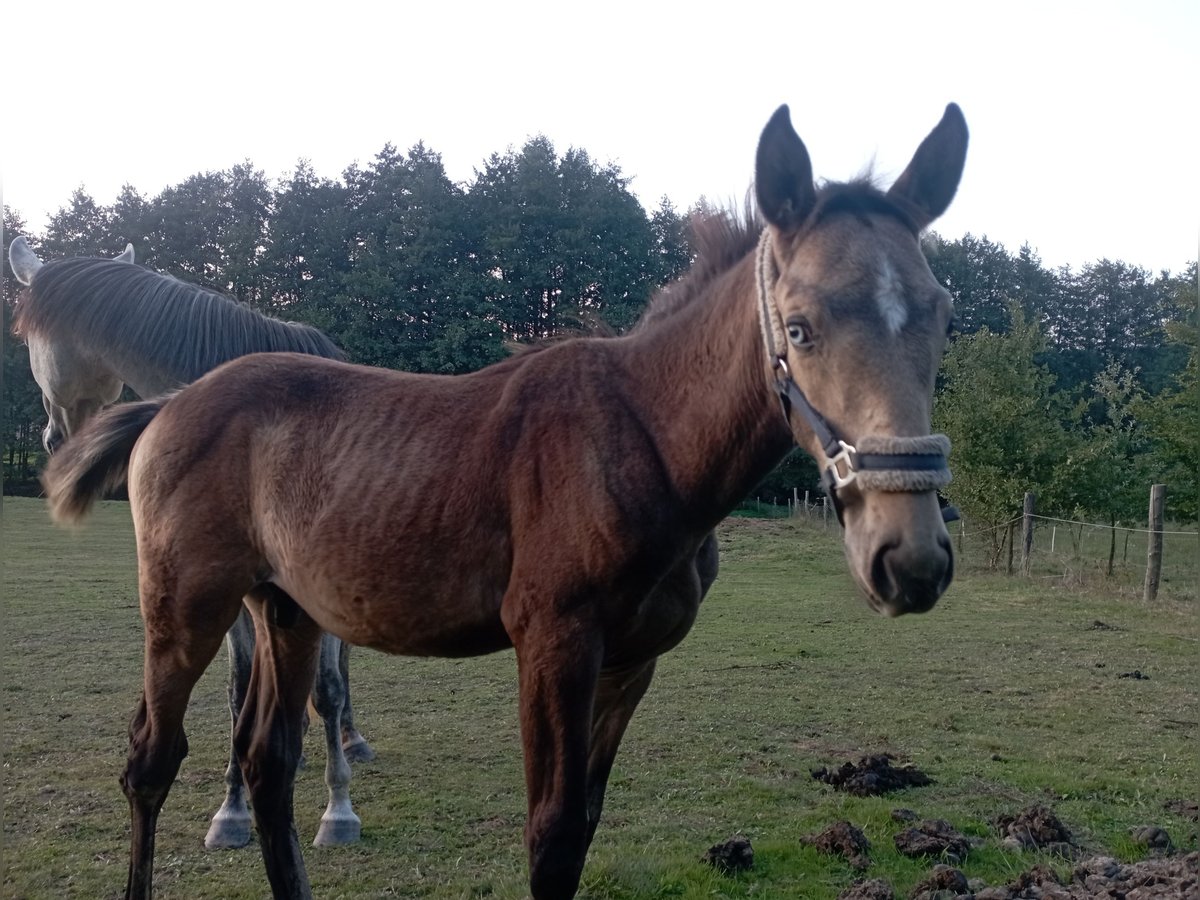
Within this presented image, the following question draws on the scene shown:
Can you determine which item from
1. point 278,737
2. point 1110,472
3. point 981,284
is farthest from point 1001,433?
point 981,284

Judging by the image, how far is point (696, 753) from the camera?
5770 millimetres

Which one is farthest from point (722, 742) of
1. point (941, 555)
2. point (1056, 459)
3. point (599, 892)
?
point (1056, 459)

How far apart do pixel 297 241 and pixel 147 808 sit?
33.2 metres

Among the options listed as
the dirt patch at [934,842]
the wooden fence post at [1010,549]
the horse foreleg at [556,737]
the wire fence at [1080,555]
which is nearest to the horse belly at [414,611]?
the horse foreleg at [556,737]

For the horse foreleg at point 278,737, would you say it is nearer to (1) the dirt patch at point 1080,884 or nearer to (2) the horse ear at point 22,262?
(1) the dirt patch at point 1080,884

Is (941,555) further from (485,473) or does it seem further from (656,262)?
(656,262)

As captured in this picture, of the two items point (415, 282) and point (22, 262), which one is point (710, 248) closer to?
point (22, 262)

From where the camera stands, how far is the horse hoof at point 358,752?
5547mm

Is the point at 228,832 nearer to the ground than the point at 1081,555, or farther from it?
nearer to the ground

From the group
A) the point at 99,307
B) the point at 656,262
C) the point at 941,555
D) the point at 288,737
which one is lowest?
the point at 288,737

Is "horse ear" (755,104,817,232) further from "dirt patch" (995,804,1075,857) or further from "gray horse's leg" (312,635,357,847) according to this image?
"dirt patch" (995,804,1075,857)

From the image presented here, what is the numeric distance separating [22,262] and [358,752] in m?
3.60

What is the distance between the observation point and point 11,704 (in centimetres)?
654

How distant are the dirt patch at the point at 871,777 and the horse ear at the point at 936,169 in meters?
3.66
